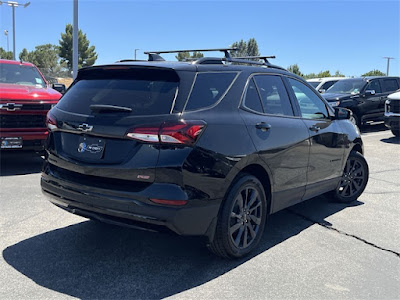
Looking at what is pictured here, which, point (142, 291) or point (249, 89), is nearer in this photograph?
point (142, 291)

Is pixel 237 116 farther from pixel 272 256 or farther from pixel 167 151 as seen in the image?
pixel 272 256

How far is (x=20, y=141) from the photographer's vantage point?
6.86 m

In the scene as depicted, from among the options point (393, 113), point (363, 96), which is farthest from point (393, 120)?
point (363, 96)

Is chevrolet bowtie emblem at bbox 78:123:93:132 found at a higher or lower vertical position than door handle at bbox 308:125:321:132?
higher

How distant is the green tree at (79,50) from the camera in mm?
57469

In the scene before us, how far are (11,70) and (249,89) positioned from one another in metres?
6.31

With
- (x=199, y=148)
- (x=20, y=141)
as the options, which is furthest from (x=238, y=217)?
(x=20, y=141)

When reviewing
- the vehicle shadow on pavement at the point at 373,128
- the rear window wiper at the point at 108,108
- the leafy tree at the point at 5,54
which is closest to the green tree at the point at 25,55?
the leafy tree at the point at 5,54

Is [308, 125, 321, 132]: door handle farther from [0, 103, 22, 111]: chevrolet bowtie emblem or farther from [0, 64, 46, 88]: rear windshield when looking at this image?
[0, 64, 46, 88]: rear windshield

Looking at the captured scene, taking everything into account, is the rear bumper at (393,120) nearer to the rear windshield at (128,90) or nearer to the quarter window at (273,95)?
the quarter window at (273,95)

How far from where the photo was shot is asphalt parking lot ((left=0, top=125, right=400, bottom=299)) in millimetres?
3176

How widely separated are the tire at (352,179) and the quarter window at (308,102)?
100 cm

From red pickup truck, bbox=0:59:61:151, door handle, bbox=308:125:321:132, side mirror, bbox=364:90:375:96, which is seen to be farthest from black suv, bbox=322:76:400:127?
red pickup truck, bbox=0:59:61:151

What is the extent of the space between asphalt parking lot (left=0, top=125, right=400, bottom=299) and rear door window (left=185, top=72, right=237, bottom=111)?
1354 mm
